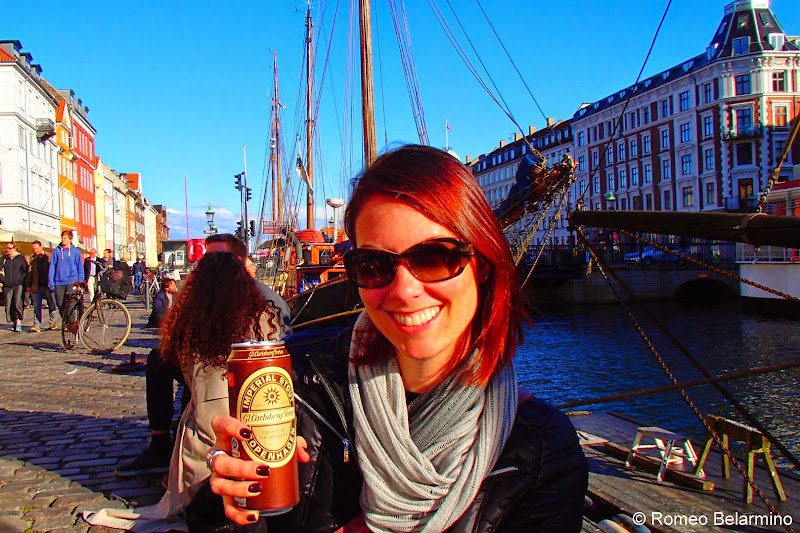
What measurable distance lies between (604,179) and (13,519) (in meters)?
71.3

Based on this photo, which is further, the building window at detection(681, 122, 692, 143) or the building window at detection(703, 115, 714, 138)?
the building window at detection(681, 122, 692, 143)

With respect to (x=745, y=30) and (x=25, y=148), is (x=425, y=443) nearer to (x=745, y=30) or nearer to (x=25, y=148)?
(x=25, y=148)

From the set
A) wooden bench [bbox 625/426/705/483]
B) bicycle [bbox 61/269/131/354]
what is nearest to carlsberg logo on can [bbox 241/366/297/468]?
wooden bench [bbox 625/426/705/483]

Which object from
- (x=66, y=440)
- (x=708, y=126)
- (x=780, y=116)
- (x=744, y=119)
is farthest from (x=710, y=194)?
(x=66, y=440)

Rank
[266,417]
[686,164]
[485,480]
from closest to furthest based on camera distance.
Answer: [266,417], [485,480], [686,164]

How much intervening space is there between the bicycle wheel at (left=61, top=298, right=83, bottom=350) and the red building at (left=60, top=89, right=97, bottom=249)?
150 feet

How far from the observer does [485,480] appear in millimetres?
1483

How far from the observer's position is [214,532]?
1563 millimetres

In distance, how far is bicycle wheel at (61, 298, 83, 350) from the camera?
1084 centimetres

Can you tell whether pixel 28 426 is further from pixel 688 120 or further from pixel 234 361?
pixel 688 120

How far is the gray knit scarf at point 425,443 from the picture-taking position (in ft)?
4.88

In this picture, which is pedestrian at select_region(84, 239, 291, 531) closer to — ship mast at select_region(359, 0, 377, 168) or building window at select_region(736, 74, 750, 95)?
ship mast at select_region(359, 0, 377, 168)

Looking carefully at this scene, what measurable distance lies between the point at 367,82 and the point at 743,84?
4830 cm

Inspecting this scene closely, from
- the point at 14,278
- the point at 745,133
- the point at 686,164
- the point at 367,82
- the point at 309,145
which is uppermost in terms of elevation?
the point at 745,133
